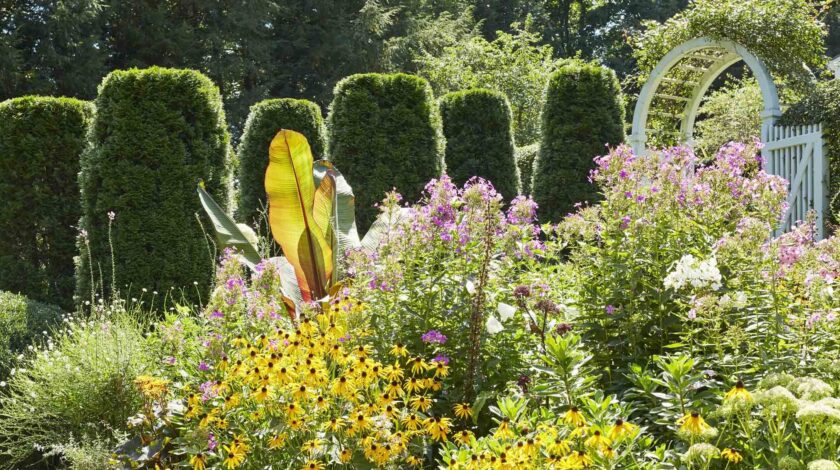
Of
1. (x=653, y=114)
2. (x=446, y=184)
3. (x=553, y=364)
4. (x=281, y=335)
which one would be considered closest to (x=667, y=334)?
(x=553, y=364)

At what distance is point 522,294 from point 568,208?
6483 mm

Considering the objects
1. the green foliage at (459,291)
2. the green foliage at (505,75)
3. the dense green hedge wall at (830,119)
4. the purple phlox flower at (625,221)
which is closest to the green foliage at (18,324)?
the green foliage at (459,291)

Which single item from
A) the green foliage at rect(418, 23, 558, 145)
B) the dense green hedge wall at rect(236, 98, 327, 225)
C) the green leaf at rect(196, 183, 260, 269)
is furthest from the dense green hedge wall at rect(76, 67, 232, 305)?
the green foliage at rect(418, 23, 558, 145)

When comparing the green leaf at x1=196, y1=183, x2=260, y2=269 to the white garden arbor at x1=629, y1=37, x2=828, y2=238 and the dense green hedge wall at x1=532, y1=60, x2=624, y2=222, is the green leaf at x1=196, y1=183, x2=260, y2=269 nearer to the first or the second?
the dense green hedge wall at x1=532, y1=60, x2=624, y2=222

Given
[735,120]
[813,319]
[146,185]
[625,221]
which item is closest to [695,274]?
[813,319]

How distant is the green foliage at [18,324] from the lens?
17.1 feet

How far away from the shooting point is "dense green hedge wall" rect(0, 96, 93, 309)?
7281 millimetres

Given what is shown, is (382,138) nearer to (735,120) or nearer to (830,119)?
(830,119)

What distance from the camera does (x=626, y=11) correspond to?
1053 inches

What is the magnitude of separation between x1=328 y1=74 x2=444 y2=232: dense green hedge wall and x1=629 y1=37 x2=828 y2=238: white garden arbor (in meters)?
2.42

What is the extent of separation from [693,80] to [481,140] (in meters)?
3.15

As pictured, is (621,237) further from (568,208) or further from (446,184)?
(568,208)

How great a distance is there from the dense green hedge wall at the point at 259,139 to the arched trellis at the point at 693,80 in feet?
13.6

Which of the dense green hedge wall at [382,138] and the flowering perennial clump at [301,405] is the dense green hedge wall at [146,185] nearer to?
the dense green hedge wall at [382,138]
